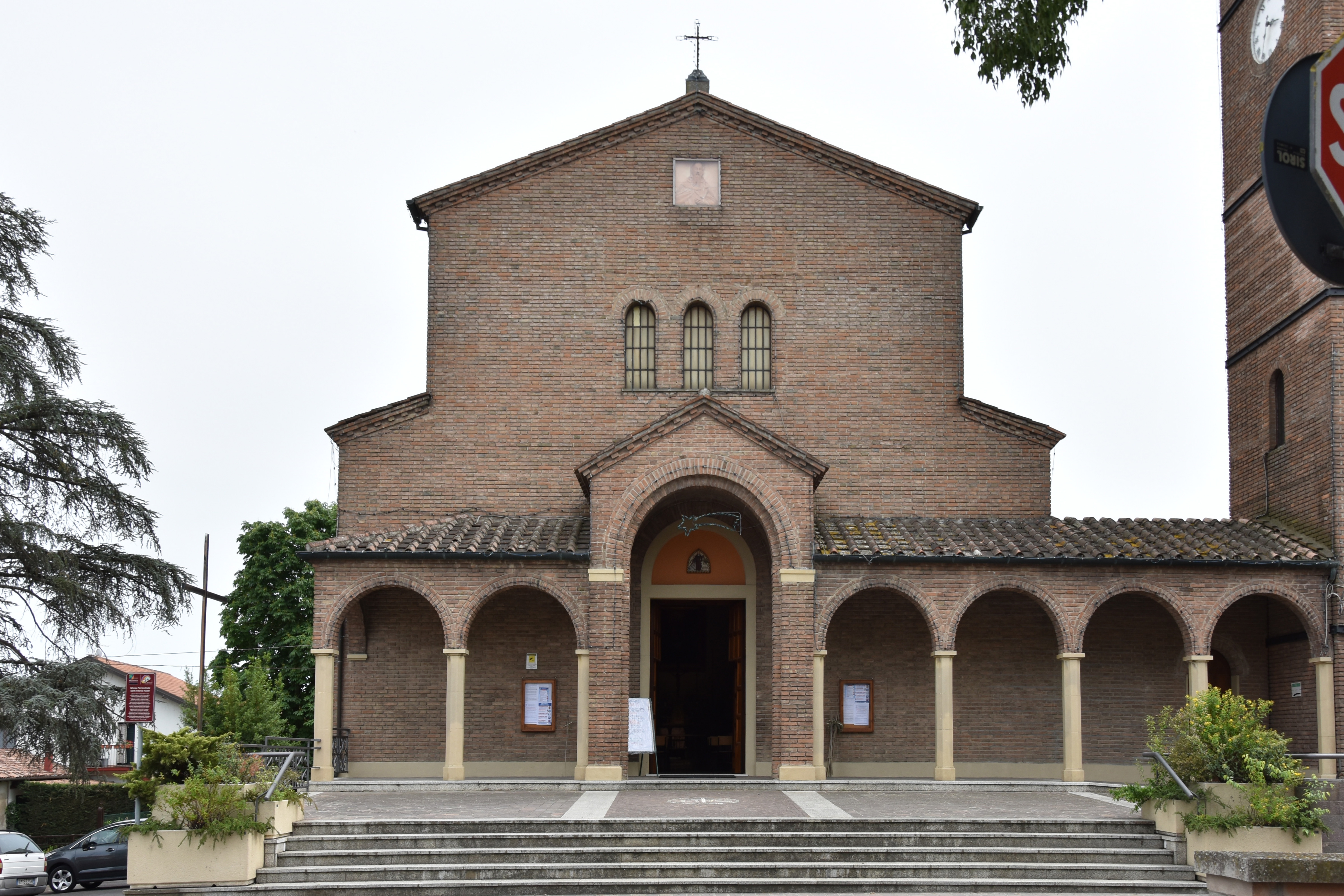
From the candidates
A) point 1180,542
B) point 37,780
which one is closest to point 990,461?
point 1180,542

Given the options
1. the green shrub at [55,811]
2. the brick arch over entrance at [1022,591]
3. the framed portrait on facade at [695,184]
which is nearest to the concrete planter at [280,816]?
the brick arch over entrance at [1022,591]

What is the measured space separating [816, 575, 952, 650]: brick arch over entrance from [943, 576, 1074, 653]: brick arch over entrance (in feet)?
0.64

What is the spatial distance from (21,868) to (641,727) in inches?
535

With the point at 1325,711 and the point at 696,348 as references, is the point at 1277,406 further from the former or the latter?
the point at 696,348

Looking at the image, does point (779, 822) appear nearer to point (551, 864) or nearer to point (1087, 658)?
point (551, 864)

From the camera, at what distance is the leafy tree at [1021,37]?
11.1 m

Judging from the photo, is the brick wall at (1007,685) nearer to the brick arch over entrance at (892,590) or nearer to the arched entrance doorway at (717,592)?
the brick arch over entrance at (892,590)

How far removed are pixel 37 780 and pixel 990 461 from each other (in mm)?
29148

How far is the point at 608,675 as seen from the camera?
65.3 feet

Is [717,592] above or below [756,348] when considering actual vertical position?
below

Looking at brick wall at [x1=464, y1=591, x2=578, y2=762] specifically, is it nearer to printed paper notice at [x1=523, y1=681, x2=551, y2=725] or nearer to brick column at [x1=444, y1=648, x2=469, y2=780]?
printed paper notice at [x1=523, y1=681, x2=551, y2=725]

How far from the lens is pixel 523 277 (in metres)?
23.4

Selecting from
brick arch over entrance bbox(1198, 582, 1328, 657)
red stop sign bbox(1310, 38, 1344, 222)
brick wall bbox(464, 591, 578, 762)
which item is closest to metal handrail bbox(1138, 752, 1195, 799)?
brick arch over entrance bbox(1198, 582, 1328, 657)

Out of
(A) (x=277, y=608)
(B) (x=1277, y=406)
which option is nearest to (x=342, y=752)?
(B) (x=1277, y=406)
